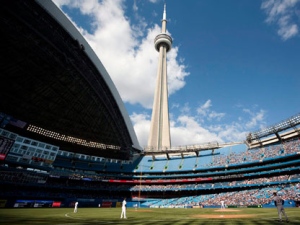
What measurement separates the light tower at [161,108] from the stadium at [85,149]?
16.9 meters

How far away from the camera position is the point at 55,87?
50.5 metres

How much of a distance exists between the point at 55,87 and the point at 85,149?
100 feet

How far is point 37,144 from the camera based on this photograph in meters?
61.0

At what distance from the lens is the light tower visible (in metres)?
103

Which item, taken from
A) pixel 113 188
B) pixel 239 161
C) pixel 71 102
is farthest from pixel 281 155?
pixel 71 102

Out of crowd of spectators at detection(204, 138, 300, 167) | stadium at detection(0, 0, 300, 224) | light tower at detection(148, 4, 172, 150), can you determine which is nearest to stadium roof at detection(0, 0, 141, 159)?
stadium at detection(0, 0, 300, 224)

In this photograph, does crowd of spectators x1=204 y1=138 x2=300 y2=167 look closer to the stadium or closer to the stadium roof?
the stadium

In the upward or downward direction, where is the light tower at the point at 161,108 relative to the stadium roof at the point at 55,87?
upward

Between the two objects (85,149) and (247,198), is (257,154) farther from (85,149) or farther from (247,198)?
(85,149)

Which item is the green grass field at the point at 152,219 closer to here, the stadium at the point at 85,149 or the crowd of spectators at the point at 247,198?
the crowd of spectators at the point at 247,198

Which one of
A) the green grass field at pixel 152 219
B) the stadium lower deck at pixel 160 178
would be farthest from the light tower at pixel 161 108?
the green grass field at pixel 152 219

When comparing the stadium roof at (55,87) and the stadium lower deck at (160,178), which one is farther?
the stadium lower deck at (160,178)

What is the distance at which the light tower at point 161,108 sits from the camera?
10300cm

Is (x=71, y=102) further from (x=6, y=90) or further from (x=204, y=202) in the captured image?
(x=204, y=202)
